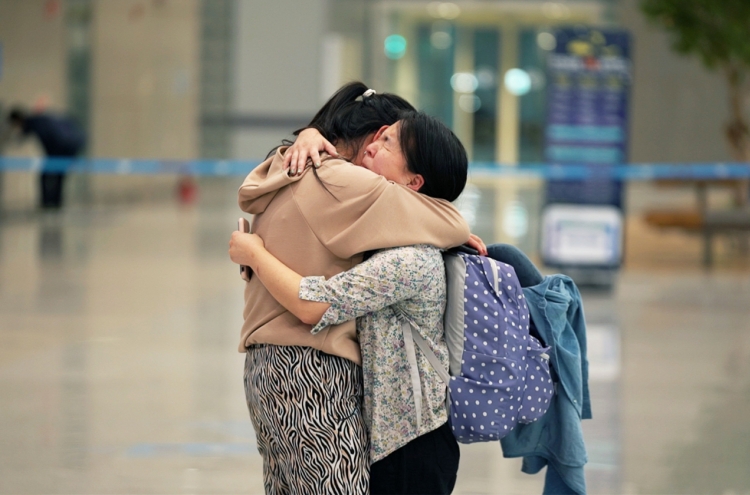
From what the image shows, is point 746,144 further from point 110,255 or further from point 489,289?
point 489,289

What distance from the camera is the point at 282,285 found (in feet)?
7.38

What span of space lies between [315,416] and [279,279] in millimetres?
327

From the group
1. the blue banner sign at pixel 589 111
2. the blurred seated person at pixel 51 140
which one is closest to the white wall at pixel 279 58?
the blurred seated person at pixel 51 140

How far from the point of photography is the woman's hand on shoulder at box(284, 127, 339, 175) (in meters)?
2.29

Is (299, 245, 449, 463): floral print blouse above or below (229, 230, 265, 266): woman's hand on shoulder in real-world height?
below

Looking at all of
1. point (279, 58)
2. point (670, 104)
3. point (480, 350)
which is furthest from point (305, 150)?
point (670, 104)

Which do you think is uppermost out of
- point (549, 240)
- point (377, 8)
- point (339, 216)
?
point (377, 8)

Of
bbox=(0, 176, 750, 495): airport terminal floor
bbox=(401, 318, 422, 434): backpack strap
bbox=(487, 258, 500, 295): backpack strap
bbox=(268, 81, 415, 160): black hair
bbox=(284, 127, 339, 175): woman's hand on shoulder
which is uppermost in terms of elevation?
bbox=(268, 81, 415, 160): black hair

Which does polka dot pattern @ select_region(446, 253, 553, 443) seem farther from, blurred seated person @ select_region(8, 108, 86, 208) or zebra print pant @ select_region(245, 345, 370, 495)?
blurred seated person @ select_region(8, 108, 86, 208)

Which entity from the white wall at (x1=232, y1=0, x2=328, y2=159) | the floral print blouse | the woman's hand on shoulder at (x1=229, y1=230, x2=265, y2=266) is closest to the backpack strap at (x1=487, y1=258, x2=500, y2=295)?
the floral print blouse

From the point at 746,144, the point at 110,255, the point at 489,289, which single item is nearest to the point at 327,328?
the point at 489,289

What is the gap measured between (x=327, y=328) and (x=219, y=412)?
2.83m

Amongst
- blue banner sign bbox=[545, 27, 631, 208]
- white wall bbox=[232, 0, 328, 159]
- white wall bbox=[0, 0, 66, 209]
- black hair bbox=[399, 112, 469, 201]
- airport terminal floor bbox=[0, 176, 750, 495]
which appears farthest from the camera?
white wall bbox=[232, 0, 328, 159]

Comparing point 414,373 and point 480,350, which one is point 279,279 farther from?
point 480,350
